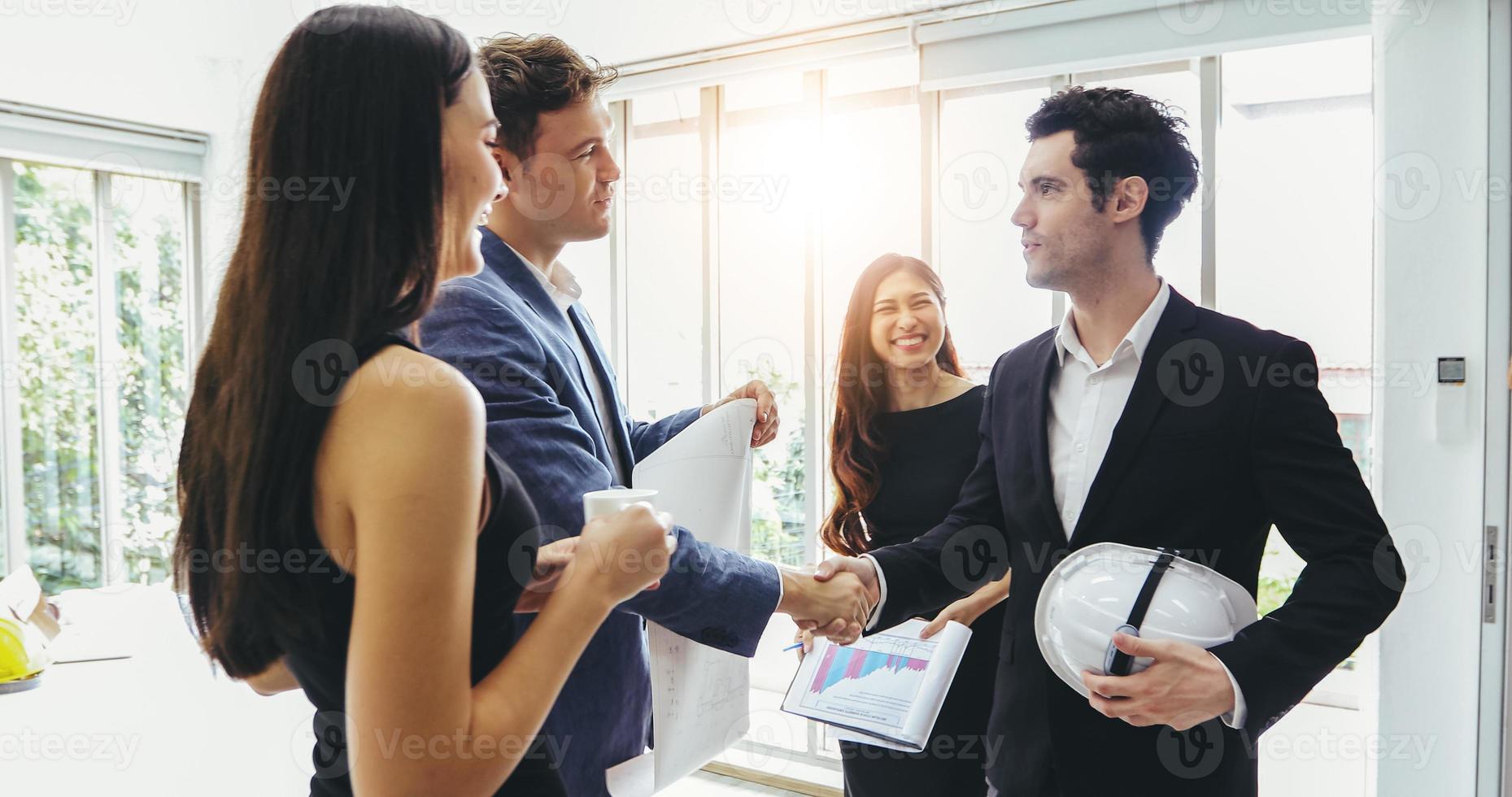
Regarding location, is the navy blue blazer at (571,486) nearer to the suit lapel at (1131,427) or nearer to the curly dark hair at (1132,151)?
the suit lapel at (1131,427)

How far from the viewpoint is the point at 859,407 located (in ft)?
8.33

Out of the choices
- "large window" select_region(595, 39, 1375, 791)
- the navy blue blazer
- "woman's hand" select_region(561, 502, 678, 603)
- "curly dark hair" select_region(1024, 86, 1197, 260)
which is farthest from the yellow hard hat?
"curly dark hair" select_region(1024, 86, 1197, 260)

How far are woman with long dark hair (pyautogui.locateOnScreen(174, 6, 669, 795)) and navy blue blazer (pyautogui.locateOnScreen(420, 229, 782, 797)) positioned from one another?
1.07ft

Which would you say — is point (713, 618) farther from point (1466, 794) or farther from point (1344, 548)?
point (1466, 794)

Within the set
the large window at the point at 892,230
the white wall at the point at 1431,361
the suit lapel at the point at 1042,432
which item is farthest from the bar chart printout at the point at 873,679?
the white wall at the point at 1431,361

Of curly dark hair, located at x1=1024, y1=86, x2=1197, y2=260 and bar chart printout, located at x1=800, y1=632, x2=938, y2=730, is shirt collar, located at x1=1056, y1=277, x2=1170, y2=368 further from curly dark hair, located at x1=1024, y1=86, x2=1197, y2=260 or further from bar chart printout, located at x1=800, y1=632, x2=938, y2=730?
bar chart printout, located at x1=800, y1=632, x2=938, y2=730

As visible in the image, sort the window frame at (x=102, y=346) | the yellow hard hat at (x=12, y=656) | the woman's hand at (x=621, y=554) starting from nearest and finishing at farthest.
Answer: the woman's hand at (x=621, y=554)
the yellow hard hat at (x=12, y=656)
the window frame at (x=102, y=346)

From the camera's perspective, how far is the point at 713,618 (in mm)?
1384

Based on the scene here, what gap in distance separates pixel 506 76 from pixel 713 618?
0.88 m

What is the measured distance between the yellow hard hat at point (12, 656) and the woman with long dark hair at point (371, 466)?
1588 millimetres

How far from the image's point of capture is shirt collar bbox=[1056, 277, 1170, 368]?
1.51 m

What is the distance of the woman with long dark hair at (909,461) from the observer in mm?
2191

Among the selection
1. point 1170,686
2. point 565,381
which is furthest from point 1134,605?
point 565,381

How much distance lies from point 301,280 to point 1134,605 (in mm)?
1085
